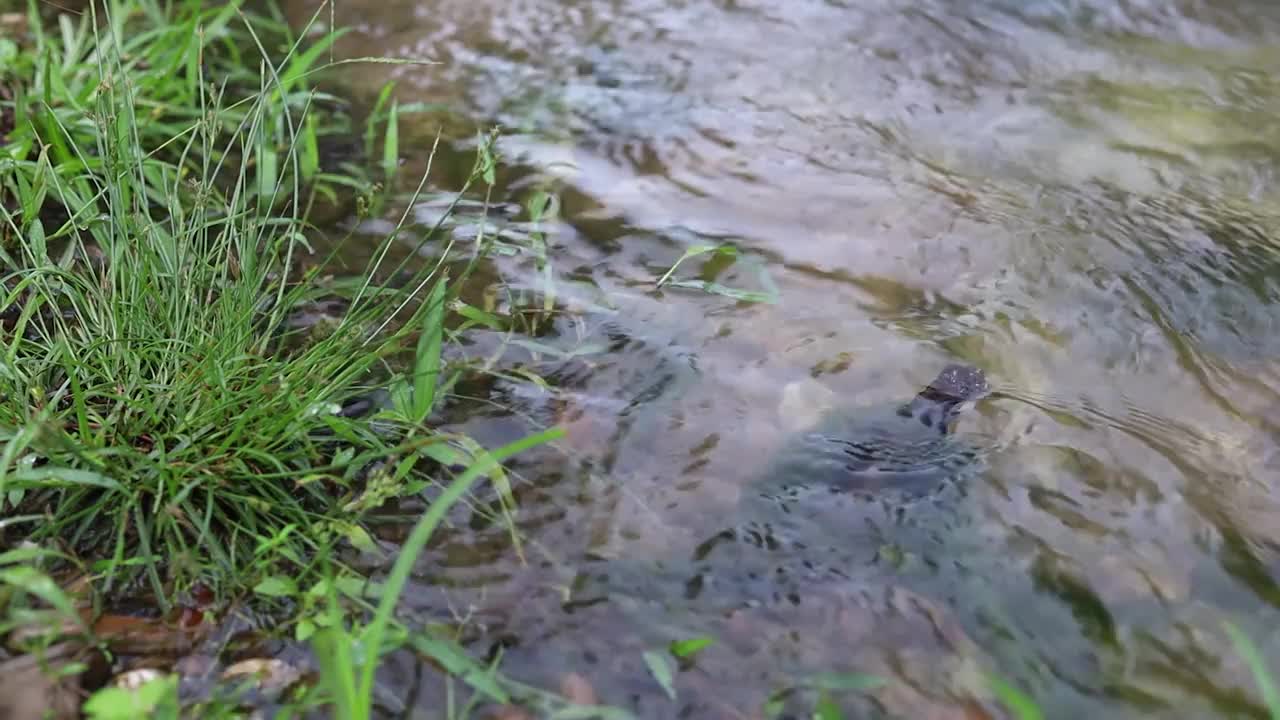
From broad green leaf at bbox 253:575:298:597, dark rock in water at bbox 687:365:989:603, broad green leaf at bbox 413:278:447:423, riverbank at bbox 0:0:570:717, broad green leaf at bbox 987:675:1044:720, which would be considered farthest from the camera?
broad green leaf at bbox 413:278:447:423

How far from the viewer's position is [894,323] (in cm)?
222

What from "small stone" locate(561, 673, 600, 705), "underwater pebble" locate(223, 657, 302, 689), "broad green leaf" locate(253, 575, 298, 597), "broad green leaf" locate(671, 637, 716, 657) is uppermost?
"broad green leaf" locate(253, 575, 298, 597)

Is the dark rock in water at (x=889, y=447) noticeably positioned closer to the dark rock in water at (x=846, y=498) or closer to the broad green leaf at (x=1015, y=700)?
the dark rock in water at (x=846, y=498)

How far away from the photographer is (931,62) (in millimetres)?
3123

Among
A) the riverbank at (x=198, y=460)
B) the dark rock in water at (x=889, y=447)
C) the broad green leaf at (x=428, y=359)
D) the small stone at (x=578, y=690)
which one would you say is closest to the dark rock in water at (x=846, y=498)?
the dark rock in water at (x=889, y=447)

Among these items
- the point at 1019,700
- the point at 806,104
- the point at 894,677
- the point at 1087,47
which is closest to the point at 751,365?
the point at 894,677

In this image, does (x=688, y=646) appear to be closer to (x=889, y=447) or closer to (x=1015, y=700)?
(x=1015, y=700)

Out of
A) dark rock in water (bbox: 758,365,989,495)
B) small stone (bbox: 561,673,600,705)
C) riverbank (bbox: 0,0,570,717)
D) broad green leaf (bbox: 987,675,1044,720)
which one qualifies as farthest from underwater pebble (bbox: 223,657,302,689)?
broad green leaf (bbox: 987,675,1044,720)

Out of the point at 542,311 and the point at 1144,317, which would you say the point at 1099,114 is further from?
the point at 542,311

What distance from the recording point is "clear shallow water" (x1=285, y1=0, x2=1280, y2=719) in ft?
5.24

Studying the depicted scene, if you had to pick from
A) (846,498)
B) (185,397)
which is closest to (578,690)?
(846,498)

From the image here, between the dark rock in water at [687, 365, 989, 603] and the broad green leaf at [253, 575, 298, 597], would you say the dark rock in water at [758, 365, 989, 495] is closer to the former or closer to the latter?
the dark rock in water at [687, 365, 989, 603]

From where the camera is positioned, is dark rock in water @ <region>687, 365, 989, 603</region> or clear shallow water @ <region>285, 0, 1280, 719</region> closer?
clear shallow water @ <region>285, 0, 1280, 719</region>

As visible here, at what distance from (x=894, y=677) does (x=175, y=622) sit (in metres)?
1.16
